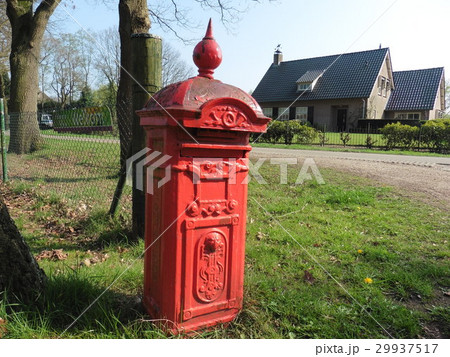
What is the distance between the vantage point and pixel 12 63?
40.4 ft

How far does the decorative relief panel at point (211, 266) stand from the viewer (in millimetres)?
2104

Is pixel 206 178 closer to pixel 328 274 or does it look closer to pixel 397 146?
pixel 328 274

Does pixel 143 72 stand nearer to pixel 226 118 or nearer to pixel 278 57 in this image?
pixel 226 118

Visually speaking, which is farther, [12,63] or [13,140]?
[12,63]

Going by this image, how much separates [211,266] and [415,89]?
34832 millimetres

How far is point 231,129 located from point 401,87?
116ft

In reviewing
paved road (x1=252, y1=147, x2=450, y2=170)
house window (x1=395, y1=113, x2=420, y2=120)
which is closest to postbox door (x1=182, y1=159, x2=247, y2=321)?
paved road (x1=252, y1=147, x2=450, y2=170)

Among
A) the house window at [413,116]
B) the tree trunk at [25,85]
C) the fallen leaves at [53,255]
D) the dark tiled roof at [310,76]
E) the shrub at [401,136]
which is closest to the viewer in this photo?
the fallen leaves at [53,255]

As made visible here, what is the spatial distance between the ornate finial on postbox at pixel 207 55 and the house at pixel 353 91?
25.8 metres

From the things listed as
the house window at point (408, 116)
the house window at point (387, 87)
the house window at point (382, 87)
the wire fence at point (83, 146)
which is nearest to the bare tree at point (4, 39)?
the wire fence at point (83, 146)

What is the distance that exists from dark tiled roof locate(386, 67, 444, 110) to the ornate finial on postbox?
3179cm

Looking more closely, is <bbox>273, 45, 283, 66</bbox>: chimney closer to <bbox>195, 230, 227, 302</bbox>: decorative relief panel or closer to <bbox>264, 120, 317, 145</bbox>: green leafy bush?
<bbox>264, 120, 317, 145</bbox>: green leafy bush

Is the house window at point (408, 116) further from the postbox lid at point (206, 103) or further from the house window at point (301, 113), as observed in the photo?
the postbox lid at point (206, 103)
